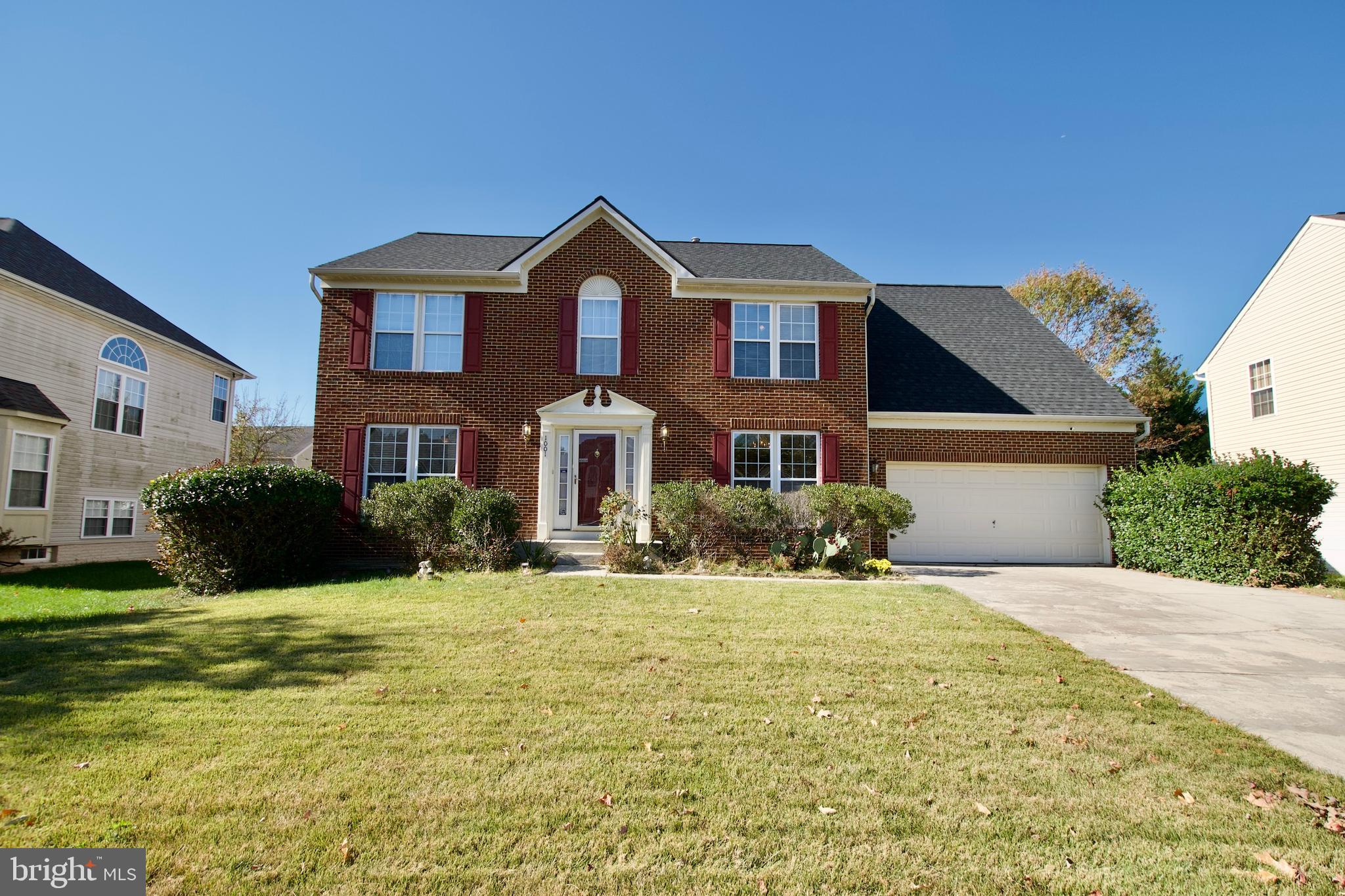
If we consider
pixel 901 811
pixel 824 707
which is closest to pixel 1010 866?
pixel 901 811

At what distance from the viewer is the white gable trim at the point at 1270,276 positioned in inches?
558

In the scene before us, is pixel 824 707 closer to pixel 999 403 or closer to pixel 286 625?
pixel 286 625

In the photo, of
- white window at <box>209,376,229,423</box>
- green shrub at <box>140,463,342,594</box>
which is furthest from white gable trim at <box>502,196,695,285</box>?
white window at <box>209,376,229,423</box>

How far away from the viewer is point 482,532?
10195 millimetres

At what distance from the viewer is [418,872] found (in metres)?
2.54

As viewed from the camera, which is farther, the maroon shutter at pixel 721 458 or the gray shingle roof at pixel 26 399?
the gray shingle roof at pixel 26 399

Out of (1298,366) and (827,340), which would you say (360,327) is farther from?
(1298,366)

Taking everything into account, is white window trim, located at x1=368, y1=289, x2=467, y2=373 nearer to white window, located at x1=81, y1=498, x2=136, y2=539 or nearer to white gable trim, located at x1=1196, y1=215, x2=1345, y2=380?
white window, located at x1=81, y1=498, x2=136, y2=539

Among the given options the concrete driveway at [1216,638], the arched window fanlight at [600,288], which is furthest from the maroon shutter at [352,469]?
the concrete driveway at [1216,638]

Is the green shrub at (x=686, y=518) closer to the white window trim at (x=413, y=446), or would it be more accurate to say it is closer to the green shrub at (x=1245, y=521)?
the white window trim at (x=413, y=446)

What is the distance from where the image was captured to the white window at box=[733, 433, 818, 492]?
1270 centimetres

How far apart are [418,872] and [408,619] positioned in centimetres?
436

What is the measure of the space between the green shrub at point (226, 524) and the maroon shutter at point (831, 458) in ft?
30.9

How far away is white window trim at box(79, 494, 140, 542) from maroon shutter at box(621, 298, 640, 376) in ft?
45.7
